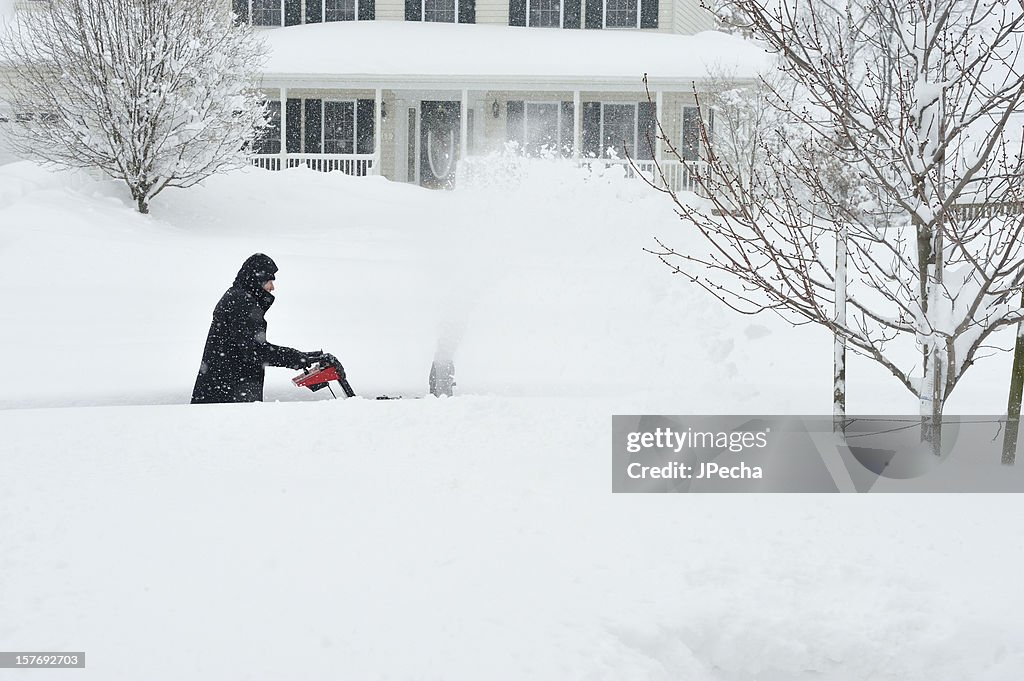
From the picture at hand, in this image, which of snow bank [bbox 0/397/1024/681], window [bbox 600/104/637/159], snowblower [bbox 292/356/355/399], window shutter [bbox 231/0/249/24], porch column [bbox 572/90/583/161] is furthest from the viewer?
window shutter [bbox 231/0/249/24]

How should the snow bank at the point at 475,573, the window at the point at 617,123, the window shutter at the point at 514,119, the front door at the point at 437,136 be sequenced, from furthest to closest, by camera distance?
the front door at the point at 437,136 → the window shutter at the point at 514,119 → the window at the point at 617,123 → the snow bank at the point at 475,573

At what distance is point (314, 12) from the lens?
25.3m

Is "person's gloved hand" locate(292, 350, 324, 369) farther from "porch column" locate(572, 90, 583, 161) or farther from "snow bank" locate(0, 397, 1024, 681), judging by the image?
"porch column" locate(572, 90, 583, 161)

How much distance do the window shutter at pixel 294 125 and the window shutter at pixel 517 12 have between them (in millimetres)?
5805

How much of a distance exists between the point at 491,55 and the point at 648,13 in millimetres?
4568

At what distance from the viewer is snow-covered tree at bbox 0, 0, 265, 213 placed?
16.9 meters

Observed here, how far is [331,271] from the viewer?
14.5m

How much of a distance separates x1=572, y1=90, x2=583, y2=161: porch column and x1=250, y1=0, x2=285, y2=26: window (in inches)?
318

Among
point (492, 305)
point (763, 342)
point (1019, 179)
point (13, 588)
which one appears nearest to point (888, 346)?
point (763, 342)

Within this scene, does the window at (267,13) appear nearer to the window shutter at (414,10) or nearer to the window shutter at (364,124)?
the window shutter at (414,10)

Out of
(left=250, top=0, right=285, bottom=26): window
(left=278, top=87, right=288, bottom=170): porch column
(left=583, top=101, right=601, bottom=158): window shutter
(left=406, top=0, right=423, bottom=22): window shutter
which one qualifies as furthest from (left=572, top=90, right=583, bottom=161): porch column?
(left=250, top=0, right=285, bottom=26): window

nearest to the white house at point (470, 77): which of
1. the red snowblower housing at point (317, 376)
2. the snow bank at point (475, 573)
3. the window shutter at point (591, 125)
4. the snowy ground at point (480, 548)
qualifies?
the window shutter at point (591, 125)

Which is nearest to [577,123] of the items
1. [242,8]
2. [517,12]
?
[517,12]

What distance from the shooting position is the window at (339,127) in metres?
24.2
